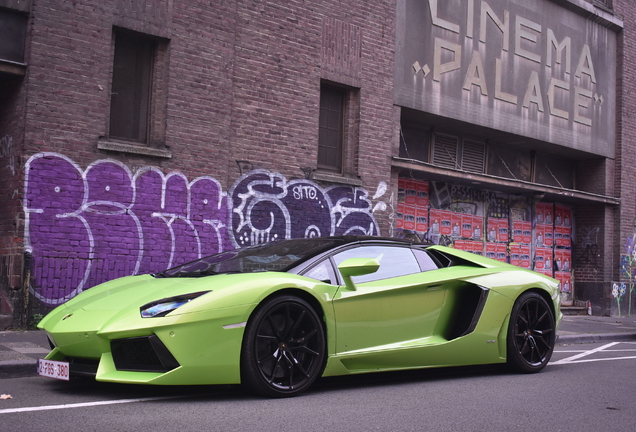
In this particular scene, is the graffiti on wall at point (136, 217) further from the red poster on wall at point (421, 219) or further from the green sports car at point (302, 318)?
the green sports car at point (302, 318)

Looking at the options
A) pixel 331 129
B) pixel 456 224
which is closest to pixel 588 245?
pixel 456 224

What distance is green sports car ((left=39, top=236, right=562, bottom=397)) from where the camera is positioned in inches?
186

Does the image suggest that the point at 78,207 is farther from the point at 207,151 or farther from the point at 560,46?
the point at 560,46

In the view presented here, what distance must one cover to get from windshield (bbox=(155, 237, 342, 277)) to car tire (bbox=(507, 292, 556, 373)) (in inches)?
80.5

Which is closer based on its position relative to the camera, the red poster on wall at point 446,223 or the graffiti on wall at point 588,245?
the red poster on wall at point 446,223

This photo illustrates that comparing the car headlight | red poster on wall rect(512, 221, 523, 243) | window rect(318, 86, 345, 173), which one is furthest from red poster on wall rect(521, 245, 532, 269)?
the car headlight

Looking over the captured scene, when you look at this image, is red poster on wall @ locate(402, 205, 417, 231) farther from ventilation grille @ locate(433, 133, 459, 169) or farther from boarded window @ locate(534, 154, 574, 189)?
boarded window @ locate(534, 154, 574, 189)

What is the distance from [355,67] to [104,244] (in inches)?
230

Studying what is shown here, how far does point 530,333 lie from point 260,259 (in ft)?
9.58

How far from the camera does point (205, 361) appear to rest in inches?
186

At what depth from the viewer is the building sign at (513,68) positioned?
14234 mm

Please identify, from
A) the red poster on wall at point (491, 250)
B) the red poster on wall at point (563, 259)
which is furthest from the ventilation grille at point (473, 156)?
the red poster on wall at point (563, 259)

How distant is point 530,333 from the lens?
6.95 metres

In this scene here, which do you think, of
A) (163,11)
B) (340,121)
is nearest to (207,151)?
(163,11)
